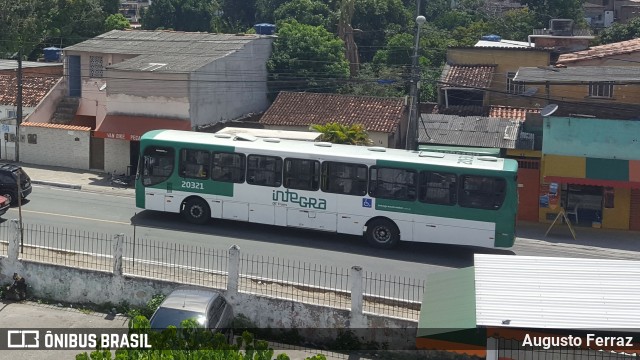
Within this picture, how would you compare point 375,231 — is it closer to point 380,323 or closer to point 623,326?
point 380,323

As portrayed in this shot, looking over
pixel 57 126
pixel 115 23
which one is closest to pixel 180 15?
pixel 115 23

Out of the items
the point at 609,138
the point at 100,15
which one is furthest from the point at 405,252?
the point at 100,15

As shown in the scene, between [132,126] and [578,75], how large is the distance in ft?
52.3

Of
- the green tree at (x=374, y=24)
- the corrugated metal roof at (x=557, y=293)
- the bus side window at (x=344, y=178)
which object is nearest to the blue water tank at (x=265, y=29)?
the green tree at (x=374, y=24)

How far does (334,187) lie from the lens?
2288cm

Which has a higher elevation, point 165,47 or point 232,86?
point 165,47

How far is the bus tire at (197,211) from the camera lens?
24219mm

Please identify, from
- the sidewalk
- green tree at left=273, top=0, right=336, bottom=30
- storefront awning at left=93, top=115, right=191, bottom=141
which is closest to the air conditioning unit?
green tree at left=273, top=0, right=336, bottom=30

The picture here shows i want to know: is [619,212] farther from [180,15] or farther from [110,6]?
[110,6]

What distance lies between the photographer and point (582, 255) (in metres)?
23.8

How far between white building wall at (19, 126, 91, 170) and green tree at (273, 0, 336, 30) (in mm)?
26602

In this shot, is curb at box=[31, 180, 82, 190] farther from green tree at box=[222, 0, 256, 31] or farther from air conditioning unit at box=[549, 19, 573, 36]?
green tree at box=[222, 0, 256, 31]

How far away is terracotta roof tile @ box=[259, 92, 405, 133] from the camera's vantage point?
1309 inches

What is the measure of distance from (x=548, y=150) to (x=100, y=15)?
37.3 metres
